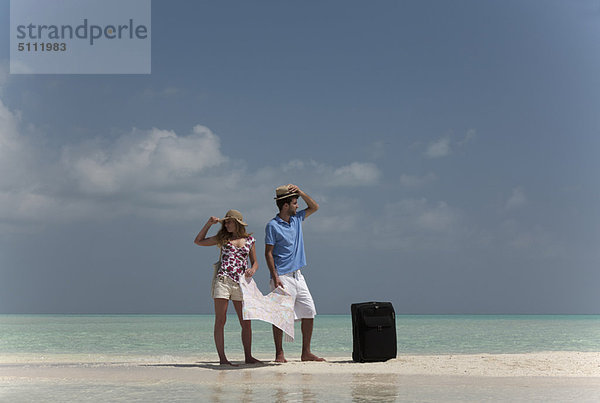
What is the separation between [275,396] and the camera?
Answer: 15.9 feet

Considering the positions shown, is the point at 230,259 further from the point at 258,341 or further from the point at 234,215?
the point at 258,341

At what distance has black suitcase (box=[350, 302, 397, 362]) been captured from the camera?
284 inches

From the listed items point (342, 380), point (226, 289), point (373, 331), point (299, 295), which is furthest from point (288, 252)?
point (342, 380)

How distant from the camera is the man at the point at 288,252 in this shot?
703cm

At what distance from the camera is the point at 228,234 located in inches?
277

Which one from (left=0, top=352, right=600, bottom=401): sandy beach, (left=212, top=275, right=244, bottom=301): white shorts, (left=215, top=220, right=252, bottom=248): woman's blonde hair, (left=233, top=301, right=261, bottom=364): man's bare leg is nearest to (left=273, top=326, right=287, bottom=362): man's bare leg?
(left=0, top=352, right=600, bottom=401): sandy beach

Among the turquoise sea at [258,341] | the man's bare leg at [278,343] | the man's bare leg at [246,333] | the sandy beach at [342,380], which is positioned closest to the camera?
the sandy beach at [342,380]

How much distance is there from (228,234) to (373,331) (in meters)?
1.84

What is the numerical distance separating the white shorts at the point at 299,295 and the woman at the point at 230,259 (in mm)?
374

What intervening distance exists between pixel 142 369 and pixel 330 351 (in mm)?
5039

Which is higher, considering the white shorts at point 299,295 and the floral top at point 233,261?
the floral top at point 233,261

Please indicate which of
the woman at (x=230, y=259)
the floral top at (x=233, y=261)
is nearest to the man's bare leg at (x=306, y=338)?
the woman at (x=230, y=259)

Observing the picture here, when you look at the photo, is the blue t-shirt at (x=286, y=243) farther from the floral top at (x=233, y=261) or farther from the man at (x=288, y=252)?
the floral top at (x=233, y=261)

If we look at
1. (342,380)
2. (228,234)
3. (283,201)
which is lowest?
(342,380)
